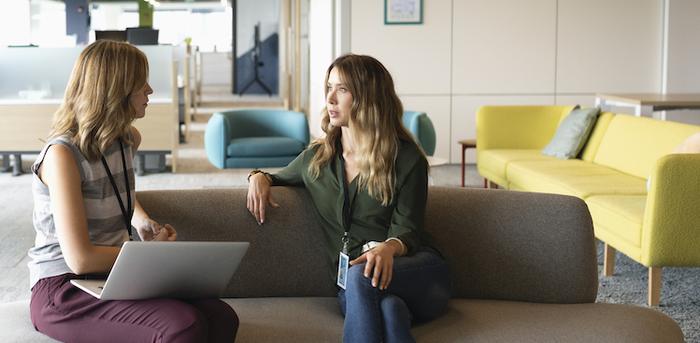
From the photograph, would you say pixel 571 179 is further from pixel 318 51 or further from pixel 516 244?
pixel 318 51

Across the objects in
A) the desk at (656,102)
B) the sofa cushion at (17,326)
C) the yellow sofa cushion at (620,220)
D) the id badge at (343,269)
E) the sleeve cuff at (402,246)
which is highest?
the desk at (656,102)

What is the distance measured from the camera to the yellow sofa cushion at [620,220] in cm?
436

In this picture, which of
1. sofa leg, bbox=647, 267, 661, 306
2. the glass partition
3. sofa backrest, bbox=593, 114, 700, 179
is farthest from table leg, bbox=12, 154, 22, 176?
sofa leg, bbox=647, 267, 661, 306

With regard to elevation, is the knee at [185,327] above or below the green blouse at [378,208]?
below

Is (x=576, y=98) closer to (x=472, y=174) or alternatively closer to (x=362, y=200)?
(x=472, y=174)

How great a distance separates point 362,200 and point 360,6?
7.23 metres

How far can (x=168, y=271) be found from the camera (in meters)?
2.22

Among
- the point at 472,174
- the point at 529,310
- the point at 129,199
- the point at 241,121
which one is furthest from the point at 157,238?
the point at 472,174

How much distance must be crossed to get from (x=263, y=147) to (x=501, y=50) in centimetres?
325

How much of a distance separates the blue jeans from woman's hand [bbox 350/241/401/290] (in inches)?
0.7

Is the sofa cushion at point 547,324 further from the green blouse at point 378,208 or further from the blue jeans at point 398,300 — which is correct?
the green blouse at point 378,208

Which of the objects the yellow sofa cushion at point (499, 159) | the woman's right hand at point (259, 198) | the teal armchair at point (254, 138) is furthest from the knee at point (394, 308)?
the teal armchair at point (254, 138)

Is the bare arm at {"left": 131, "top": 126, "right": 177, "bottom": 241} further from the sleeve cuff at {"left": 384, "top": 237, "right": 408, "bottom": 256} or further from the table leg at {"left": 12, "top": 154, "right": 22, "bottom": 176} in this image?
the table leg at {"left": 12, "top": 154, "right": 22, "bottom": 176}

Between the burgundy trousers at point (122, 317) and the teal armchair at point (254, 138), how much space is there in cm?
518
